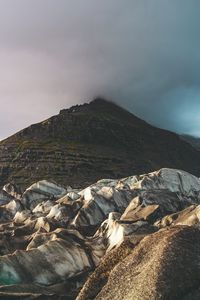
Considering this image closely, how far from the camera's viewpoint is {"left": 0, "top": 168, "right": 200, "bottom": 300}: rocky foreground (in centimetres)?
2006

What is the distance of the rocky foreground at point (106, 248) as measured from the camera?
20.1 metres

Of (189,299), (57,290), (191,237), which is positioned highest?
(191,237)

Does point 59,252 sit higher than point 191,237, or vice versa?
point 191,237

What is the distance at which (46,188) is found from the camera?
106 metres

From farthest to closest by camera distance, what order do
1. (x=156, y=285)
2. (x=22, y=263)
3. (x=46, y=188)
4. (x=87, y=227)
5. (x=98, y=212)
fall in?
(x=46, y=188)
(x=98, y=212)
(x=87, y=227)
(x=22, y=263)
(x=156, y=285)

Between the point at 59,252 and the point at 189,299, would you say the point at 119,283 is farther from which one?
the point at 59,252

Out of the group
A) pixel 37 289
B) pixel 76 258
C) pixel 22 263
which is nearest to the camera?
pixel 37 289

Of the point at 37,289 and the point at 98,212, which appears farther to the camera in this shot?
the point at 98,212

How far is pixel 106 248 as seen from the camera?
49188 mm

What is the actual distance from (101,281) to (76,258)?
22.1m

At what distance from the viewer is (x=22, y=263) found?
134ft

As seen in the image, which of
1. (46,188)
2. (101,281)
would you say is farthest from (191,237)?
(46,188)

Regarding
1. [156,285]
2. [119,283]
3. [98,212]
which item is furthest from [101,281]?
[98,212]

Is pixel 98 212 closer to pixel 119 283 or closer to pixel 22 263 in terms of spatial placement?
pixel 22 263
